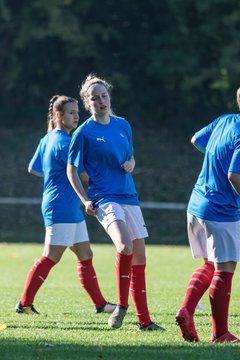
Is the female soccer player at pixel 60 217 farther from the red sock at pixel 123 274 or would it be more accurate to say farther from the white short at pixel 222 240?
the white short at pixel 222 240

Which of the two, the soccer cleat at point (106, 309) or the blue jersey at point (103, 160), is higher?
the blue jersey at point (103, 160)

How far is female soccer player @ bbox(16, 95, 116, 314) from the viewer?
1065 centimetres

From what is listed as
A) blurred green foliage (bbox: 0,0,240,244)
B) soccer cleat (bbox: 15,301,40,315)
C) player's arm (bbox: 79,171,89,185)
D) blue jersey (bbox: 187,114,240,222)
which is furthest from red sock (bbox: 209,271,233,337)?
blurred green foliage (bbox: 0,0,240,244)

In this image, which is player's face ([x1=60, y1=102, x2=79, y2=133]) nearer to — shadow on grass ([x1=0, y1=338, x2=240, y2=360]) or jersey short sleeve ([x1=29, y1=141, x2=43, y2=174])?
jersey short sleeve ([x1=29, y1=141, x2=43, y2=174])

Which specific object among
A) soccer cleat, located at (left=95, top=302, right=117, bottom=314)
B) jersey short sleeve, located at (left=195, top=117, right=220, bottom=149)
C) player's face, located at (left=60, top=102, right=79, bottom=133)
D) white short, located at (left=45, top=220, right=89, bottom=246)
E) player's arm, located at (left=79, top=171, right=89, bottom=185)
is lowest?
soccer cleat, located at (left=95, top=302, right=117, bottom=314)

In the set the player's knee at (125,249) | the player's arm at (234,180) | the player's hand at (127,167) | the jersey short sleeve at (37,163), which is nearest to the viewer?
the player's arm at (234,180)

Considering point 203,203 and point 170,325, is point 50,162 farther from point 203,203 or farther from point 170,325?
point 203,203

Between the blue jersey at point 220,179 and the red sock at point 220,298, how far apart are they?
0.43m

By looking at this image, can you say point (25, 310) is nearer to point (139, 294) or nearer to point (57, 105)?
point (139, 294)

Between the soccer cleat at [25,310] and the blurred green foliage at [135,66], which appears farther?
the blurred green foliage at [135,66]

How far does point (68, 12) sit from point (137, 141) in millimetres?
4655

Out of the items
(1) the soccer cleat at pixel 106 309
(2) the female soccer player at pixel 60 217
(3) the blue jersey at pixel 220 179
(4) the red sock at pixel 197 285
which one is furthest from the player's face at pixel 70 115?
(4) the red sock at pixel 197 285

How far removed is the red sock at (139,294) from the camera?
9250 mm

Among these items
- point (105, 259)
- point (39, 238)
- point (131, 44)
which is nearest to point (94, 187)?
point (105, 259)
